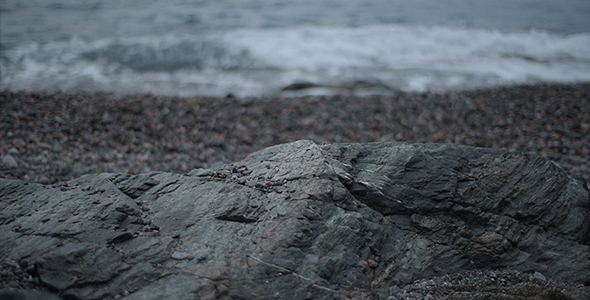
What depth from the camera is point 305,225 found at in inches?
112

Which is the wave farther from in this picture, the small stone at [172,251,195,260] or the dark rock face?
the small stone at [172,251,195,260]

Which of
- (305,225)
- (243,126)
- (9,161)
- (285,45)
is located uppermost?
(285,45)

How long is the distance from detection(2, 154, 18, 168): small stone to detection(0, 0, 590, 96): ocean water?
4457 mm

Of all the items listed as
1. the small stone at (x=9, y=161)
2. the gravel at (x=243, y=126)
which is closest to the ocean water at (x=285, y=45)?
the gravel at (x=243, y=126)

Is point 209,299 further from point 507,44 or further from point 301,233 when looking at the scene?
point 507,44

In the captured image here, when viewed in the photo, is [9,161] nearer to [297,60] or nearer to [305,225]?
Answer: [305,225]

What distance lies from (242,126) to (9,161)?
368 cm

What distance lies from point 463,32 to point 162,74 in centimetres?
1146

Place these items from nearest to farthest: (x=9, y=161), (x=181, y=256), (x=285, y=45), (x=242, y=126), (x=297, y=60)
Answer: (x=181, y=256)
(x=9, y=161)
(x=242, y=126)
(x=297, y=60)
(x=285, y=45)

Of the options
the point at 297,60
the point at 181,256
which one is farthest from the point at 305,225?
the point at 297,60

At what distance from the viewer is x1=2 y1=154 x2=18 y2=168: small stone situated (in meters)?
5.26

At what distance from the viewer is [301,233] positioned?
2795 mm

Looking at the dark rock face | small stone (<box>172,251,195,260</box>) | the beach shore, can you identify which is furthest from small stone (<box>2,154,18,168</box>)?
small stone (<box>172,251,195,260</box>)

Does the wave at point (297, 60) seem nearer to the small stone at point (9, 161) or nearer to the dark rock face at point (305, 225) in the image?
the small stone at point (9, 161)
